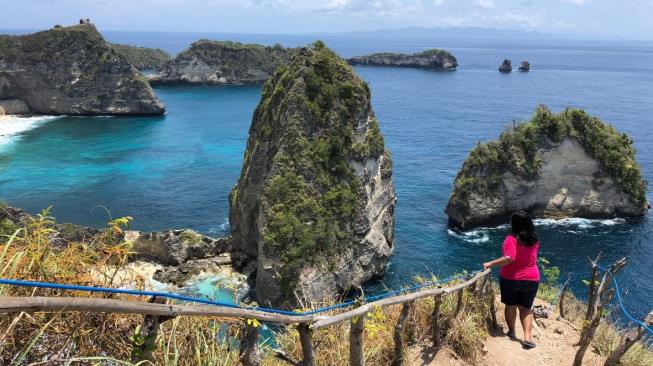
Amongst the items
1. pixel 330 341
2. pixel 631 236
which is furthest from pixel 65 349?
pixel 631 236

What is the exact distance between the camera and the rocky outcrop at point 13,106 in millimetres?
86625

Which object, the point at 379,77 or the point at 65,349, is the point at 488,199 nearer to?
the point at 65,349

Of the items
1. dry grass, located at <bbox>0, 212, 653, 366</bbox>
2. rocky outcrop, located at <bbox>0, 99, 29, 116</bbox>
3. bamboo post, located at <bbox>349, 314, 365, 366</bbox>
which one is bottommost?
rocky outcrop, located at <bbox>0, 99, 29, 116</bbox>

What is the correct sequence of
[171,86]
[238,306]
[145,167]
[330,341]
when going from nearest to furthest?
[238,306], [330,341], [145,167], [171,86]

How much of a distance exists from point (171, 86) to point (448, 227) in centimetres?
10795

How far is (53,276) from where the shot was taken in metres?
4.67

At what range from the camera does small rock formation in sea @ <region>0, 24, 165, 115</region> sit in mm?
86250

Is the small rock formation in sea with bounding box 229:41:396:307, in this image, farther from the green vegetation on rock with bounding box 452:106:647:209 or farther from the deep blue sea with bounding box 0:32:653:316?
the green vegetation on rock with bounding box 452:106:647:209

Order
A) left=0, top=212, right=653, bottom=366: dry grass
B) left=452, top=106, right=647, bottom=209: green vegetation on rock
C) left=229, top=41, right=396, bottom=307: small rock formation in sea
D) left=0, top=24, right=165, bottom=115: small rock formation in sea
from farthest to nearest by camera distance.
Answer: left=0, top=24, right=165, bottom=115: small rock formation in sea
left=452, top=106, right=647, bottom=209: green vegetation on rock
left=229, top=41, right=396, bottom=307: small rock formation in sea
left=0, top=212, right=653, bottom=366: dry grass

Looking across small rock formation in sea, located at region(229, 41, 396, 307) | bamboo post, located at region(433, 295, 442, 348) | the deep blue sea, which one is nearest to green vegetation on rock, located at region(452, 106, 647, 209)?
the deep blue sea

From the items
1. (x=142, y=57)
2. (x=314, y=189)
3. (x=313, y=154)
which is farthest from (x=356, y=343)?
(x=142, y=57)

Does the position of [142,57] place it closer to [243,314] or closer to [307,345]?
[307,345]

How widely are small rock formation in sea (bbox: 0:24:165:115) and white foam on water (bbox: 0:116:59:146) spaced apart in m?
4.07

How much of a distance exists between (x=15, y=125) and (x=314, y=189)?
72261mm
